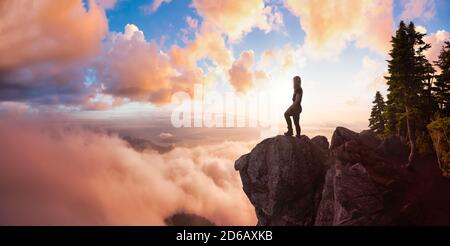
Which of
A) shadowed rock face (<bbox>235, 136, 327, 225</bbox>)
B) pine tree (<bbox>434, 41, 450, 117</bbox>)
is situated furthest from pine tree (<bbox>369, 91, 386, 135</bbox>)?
shadowed rock face (<bbox>235, 136, 327, 225</bbox>)

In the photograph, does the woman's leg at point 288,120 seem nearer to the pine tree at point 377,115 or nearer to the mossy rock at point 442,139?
the mossy rock at point 442,139

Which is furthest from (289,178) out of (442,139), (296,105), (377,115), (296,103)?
(377,115)

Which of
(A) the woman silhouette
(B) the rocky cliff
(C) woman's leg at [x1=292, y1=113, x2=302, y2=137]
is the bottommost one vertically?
(B) the rocky cliff

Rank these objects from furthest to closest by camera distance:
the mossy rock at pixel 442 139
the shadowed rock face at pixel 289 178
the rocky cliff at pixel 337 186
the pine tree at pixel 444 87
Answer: the pine tree at pixel 444 87 < the mossy rock at pixel 442 139 < the shadowed rock face at pixel 289 178 < the rocky cliff at pixel 337 186

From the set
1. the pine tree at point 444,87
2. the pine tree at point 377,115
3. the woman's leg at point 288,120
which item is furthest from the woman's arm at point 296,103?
the pine tree at point 377,115

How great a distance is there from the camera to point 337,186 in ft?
49.8

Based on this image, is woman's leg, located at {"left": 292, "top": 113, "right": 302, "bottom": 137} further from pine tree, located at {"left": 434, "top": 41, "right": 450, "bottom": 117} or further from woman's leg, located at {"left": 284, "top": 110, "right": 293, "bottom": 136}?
pine tree, located at {"left": 434, "top": 41, "right": 450, "bottom": 117}

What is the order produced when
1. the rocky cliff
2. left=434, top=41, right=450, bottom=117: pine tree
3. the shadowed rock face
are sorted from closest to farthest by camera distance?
the rocky cliff < the shadowed rock face < left=434, top=41, right=450, bottom=117: pine tree

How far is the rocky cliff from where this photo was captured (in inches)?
574

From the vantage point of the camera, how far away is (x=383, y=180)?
15383 mm

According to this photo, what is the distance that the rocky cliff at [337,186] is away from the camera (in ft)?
47.9
